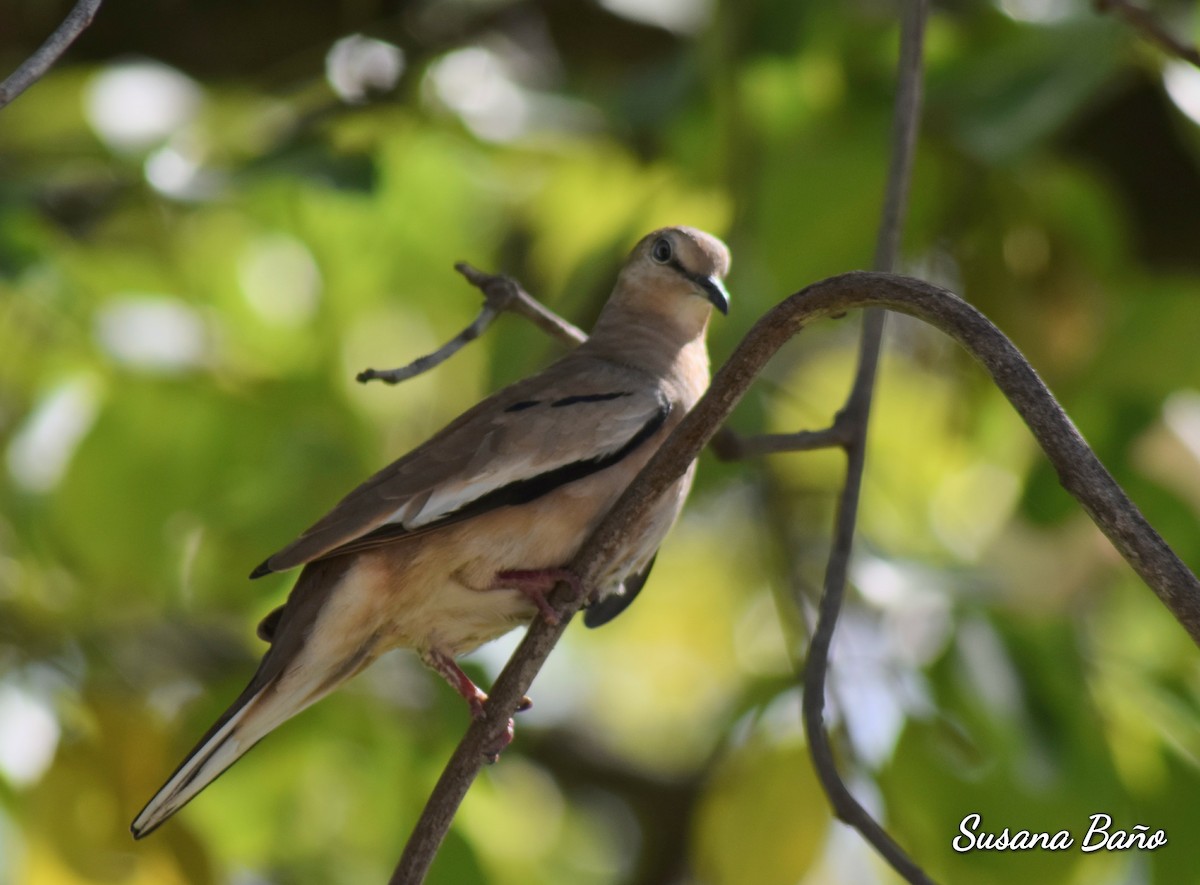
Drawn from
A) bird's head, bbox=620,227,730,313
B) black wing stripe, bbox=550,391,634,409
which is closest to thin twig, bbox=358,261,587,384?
black wing stripe, bbox=550,391,634,409

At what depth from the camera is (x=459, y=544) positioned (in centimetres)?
302

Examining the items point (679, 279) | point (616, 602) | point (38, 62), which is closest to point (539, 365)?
point (679, 279)

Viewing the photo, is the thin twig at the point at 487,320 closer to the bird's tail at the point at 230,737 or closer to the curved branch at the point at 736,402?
the curved branch at the point at 736,402

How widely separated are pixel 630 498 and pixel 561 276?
2.63 m

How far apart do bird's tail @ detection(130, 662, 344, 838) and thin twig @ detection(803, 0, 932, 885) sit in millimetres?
1005

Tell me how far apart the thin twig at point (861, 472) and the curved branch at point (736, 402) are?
0.43 meters

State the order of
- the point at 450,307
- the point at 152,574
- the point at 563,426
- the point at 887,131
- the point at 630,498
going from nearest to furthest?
the point at 630,498 → the point at 563,426 → the point at 152,574 → the point at 887,131 → the point at 450,307

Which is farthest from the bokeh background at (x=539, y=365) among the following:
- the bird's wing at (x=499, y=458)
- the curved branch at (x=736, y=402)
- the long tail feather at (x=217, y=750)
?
the curved branch at (x=736, y=402)

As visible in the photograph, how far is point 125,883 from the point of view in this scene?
12.3ft

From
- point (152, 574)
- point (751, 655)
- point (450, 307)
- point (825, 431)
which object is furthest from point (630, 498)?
point (751, 655)

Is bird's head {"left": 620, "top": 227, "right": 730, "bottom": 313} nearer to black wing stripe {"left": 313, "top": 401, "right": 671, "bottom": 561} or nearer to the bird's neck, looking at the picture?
the bird's neck

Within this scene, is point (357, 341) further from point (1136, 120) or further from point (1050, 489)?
point (1136, 120)

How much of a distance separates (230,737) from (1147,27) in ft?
7.85

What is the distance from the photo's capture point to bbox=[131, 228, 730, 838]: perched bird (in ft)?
9.48
